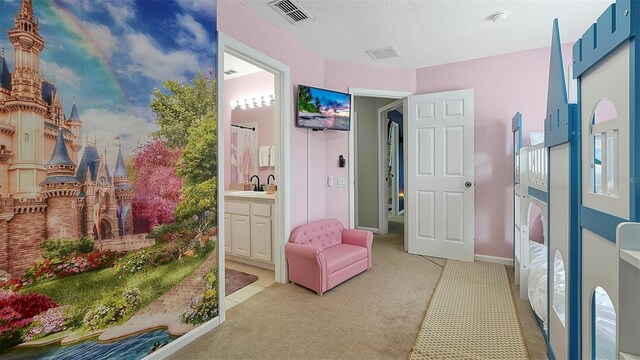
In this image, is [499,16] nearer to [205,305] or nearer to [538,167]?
[538,167]

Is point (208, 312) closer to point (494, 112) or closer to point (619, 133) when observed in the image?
point (619, 133)

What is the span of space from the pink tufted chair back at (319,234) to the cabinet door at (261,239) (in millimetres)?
390

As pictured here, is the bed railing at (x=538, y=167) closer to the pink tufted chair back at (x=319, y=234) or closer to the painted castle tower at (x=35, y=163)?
the pink tufted chair back at (x=319, y=234)

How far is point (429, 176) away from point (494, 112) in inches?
41.4

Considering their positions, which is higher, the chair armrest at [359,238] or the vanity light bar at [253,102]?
the vanity light bar at [253,102]

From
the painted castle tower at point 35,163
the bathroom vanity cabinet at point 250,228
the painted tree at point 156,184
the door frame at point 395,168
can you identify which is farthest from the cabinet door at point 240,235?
the door frame at point 395,168

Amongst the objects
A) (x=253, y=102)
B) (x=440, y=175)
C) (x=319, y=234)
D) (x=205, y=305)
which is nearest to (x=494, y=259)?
(x=440, y=175)

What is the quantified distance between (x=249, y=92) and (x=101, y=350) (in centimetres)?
335

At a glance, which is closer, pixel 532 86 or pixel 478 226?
pixel 532 86

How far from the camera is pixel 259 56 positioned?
2.63 m

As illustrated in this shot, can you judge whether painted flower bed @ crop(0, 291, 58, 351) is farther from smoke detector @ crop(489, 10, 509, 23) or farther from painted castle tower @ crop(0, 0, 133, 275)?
smoke detector @ crop(489, 10, 509, 23)

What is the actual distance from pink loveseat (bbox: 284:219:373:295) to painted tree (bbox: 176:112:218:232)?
982mm

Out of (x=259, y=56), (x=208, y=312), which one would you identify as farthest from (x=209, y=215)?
(x=259, y=56)

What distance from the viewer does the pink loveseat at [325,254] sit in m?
2.74
